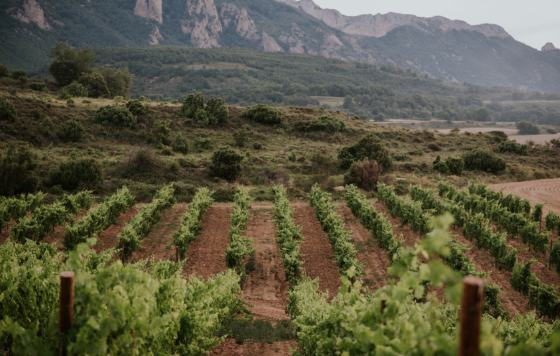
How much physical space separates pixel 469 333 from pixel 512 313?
1347cm

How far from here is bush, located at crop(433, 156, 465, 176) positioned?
1781 inches

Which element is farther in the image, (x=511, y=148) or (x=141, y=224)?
(x=511, y=148)

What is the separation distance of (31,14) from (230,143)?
124721 millimetres

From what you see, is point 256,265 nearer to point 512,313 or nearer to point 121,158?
point 512,313

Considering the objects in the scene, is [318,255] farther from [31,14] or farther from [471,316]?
[31,14]

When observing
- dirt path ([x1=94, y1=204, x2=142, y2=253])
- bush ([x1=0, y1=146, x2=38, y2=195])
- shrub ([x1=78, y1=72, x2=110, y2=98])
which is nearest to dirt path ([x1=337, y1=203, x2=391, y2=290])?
dirt path ([x1=94, y1=204, x2=142, y2=253])

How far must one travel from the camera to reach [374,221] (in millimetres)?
22484

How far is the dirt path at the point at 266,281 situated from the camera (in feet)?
48.7

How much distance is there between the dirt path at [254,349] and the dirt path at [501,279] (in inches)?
273

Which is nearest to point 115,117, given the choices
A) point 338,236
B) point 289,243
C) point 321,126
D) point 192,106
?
point 192,106

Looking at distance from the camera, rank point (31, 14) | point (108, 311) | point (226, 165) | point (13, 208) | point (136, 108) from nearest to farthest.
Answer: point (108, 311) < point (13, 208) < point (226, 165) < point (136, 108) < point (31, 14)

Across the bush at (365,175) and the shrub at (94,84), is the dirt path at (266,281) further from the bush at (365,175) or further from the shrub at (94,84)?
the shrub at (94,84)

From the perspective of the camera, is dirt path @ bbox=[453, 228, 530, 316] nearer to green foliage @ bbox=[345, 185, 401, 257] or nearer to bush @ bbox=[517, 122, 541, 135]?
green foliage @ bbox=[345, 185, 401, 257]

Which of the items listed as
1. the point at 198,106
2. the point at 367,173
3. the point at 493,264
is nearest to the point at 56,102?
the point at 198,106
